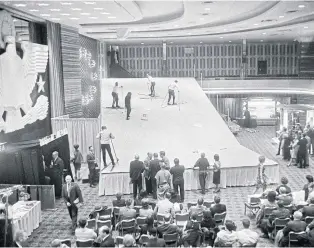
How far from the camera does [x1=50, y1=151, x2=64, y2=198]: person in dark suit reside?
13.2m

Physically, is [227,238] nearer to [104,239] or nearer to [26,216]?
[104,239]

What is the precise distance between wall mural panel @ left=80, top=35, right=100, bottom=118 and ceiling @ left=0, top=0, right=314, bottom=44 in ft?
3.61

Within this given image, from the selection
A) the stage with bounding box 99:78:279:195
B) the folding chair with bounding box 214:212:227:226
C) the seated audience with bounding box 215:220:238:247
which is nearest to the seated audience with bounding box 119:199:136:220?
the folding chair with bounding box 214:212:227:226

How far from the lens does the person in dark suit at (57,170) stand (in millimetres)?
13203

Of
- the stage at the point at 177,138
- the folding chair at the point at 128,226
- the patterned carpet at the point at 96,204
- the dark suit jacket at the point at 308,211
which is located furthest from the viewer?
the stage at the point at 177,138

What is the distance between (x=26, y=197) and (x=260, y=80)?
23287mm

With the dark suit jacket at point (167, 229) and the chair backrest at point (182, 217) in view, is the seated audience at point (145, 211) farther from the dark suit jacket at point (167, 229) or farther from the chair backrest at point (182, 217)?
the dark suit jacket at point (167, 229)

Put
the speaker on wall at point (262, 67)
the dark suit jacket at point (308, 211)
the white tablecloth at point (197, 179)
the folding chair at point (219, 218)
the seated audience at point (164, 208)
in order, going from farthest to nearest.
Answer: the speaker on wall at point (262, 67) → the white tablecloth at point (197, 179) → the seated audience at point (164, 208) → the folding chair at point (219, 218) → the dark suit jacket at point (308, 211)

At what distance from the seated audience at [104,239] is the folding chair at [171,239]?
1.11 meters

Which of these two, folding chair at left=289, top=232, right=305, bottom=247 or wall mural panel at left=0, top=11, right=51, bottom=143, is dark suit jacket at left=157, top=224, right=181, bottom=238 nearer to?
folding chair at left=289, top=232, right=305, bottom=247

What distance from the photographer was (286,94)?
3173 centimetres

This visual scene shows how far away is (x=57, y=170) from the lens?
43.6 ft

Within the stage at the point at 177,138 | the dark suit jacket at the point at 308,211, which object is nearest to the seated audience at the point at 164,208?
the dark suit jacket at the point at 308,211

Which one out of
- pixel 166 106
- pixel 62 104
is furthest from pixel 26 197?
pixel 166 106
